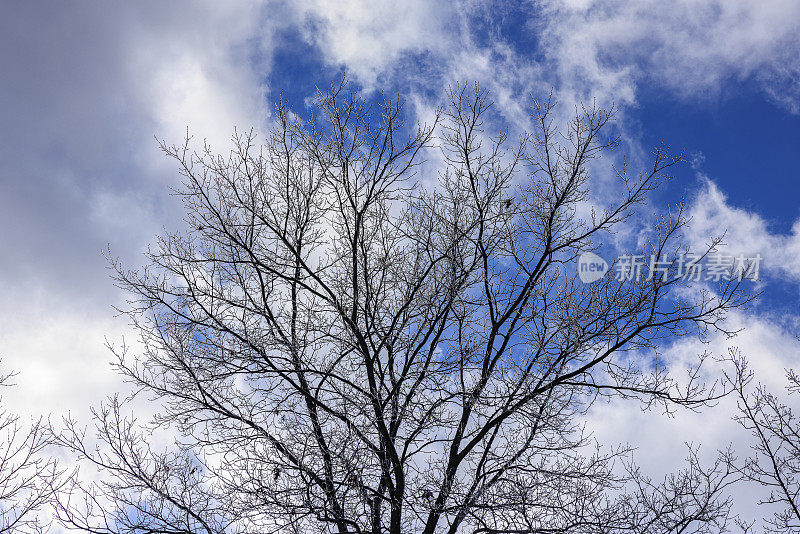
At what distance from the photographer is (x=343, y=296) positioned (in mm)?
8789

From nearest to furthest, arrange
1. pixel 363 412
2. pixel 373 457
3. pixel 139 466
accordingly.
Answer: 1. pixel 363 412
2. pixel 373 457
3. pixel 139 466

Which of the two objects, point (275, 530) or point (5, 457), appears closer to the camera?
point (275, 530)

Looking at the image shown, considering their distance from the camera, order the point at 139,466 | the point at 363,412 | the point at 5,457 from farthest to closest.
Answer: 1. the point at 5,457
2. the point at 139,466
3. the point at 363,412

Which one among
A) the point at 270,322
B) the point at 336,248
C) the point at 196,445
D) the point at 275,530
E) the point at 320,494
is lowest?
the point at 275,530

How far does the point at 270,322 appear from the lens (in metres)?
8.77

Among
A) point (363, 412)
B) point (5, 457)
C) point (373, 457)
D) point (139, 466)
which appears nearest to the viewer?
point (363, 412)

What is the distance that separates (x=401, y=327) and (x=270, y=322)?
2.07m

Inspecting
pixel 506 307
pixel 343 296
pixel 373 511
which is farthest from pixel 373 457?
pixel 506 307

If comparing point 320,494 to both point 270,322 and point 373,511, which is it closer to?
point 373,511

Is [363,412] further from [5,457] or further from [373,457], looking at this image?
[5,457]

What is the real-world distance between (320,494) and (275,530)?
30.5 inches

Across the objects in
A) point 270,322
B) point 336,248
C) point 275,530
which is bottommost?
point 275,530

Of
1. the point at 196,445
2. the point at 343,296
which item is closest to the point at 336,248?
the point at 343,296

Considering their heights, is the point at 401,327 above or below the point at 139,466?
above
